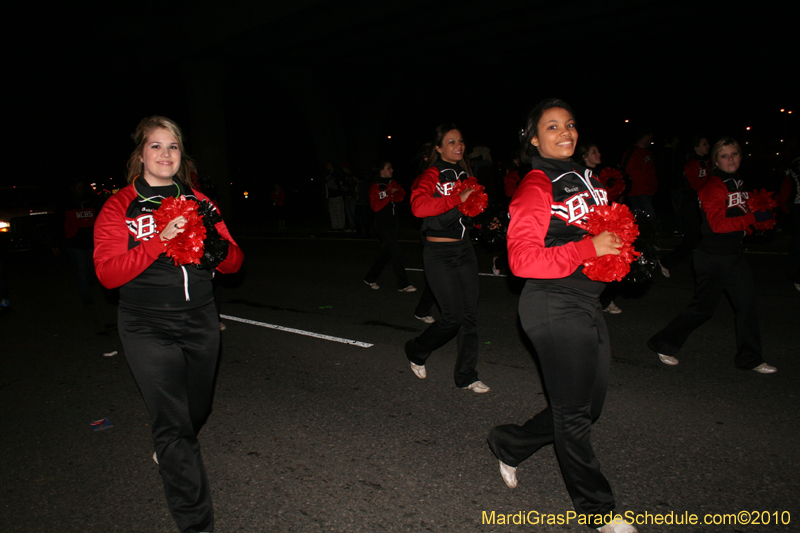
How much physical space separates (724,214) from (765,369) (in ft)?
4.44

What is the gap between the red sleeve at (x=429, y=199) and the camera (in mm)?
4477

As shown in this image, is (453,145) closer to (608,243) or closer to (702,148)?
(608,243)

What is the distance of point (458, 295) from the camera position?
444 cm

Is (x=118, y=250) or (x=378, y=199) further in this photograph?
(x=378, y=199)

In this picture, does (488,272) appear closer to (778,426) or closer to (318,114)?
(778,426)

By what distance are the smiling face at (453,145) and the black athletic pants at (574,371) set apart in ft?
7.14

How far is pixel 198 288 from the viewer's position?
2.93 metres

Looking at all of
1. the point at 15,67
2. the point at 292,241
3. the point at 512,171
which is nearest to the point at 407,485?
the point at 512,171

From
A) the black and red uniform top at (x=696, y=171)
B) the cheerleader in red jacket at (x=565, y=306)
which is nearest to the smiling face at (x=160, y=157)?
the cheerleader in red jacket at (x=565, y=306)

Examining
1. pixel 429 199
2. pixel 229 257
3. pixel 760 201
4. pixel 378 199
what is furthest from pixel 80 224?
pixel 760 201

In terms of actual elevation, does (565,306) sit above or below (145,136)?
below

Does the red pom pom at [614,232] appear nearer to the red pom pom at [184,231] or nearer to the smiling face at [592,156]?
the red pom pom at [184,231]

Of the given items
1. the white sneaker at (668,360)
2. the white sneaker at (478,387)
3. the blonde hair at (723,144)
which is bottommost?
the white sneaker at (668,360)

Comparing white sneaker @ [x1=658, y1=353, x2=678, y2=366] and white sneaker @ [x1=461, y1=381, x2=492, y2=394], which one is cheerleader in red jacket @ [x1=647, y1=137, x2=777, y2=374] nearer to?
white sneaker @ [x1=658, y1=353, x2=678, y2=366]
